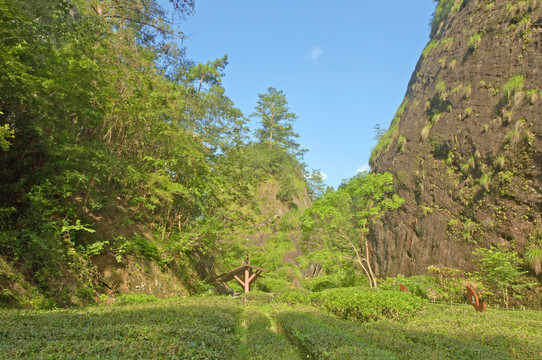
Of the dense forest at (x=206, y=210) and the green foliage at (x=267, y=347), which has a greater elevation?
the dense forest at (x=206, y=210)

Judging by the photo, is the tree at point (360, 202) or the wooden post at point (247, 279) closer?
the wooden post at point (247, 279)

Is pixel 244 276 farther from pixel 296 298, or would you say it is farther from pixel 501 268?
pixel 501 268

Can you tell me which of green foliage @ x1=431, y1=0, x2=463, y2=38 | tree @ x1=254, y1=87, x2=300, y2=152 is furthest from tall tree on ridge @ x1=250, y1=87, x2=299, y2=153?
green foliage @ x1=431, y1=0, x2=463, y2=38

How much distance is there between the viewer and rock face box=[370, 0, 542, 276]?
12.4 m

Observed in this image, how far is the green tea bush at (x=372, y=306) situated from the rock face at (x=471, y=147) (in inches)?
248

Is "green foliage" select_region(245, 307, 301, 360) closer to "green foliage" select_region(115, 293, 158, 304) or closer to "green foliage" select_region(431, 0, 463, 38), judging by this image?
"green foliage" select_region(115, 293, 158, 304)

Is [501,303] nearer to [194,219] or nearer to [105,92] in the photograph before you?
[194,219]

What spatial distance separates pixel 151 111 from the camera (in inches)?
457

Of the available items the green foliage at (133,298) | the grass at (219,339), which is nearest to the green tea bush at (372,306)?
the grass at (219,339)

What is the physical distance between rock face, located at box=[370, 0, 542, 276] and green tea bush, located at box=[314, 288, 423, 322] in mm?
6305

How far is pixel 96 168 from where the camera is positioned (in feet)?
30.8

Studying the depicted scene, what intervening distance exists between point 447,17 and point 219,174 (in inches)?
810

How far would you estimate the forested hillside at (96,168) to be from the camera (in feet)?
25.6

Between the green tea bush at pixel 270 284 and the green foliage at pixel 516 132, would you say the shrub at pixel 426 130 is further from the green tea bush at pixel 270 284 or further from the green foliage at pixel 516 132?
the green tea bush at pixel 270 284
